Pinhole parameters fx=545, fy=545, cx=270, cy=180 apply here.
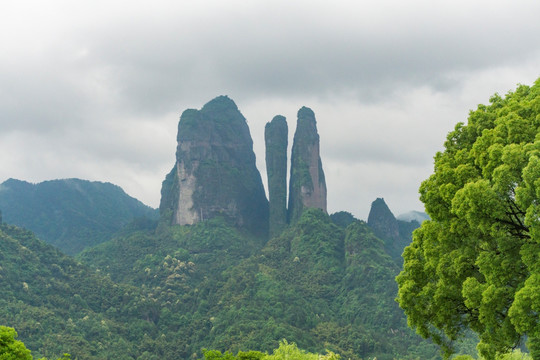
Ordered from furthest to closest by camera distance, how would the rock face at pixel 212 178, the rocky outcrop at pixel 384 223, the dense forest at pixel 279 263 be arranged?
the rocky outcrop at pixel 384 223, the rock face at pixel 212 178, the dense forest at pixel 279 263

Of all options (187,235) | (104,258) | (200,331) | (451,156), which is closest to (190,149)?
(187,235)

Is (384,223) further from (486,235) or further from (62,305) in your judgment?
(486,235)

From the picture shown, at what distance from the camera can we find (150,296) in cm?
7700

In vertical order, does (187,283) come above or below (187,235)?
below

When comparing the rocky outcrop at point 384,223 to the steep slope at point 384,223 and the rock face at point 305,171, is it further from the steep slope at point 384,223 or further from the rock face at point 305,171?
the rock face at point 305,171

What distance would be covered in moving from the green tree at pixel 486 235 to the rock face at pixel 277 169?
8761 centimetres

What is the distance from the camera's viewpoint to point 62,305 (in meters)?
62.8

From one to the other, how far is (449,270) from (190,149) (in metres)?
93.3

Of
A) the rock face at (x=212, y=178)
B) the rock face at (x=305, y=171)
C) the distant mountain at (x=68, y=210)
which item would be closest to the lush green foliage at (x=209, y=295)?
the rock face at (x=212, y=178)

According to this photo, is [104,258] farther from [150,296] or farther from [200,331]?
[200,331]

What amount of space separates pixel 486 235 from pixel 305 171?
290ft

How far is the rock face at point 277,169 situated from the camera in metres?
104

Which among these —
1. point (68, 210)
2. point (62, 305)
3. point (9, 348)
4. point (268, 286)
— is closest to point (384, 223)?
point (268, 286)

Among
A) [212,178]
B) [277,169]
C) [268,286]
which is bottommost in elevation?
[268,286]
